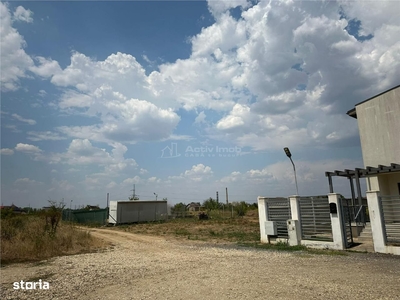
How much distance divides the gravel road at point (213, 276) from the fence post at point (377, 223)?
62 cm

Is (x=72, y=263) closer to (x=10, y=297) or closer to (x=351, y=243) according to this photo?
(x=10, y=297)

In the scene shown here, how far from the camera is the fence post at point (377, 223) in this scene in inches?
398

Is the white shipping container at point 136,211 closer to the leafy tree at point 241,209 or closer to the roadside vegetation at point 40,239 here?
the leafy tree at point 241,209

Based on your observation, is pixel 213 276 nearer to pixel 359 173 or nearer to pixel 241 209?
pixel 359 173

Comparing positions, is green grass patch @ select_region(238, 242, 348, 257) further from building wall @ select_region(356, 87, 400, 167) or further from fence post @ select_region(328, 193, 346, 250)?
building wall @ select_region(356, 87, 400, 167)

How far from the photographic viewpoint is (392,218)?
33.7 feet

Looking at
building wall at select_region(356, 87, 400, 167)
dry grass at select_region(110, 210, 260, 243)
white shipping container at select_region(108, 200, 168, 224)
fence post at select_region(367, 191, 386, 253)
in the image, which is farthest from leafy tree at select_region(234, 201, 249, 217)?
fence post at select_region(367, 191, 386, 253)

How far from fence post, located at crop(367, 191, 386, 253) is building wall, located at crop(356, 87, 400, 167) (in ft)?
26.9

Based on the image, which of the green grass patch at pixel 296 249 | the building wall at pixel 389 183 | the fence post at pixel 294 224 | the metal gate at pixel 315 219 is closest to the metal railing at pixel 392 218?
the green grass patch at pixel 296 249

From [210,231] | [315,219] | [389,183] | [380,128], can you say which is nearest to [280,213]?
[315,219]

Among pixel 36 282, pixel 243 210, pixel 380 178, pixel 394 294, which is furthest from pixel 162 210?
pixel 394 294

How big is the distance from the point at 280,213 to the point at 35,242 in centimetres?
1112

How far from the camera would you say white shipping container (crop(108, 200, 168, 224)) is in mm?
28642

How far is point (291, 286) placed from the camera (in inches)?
239
